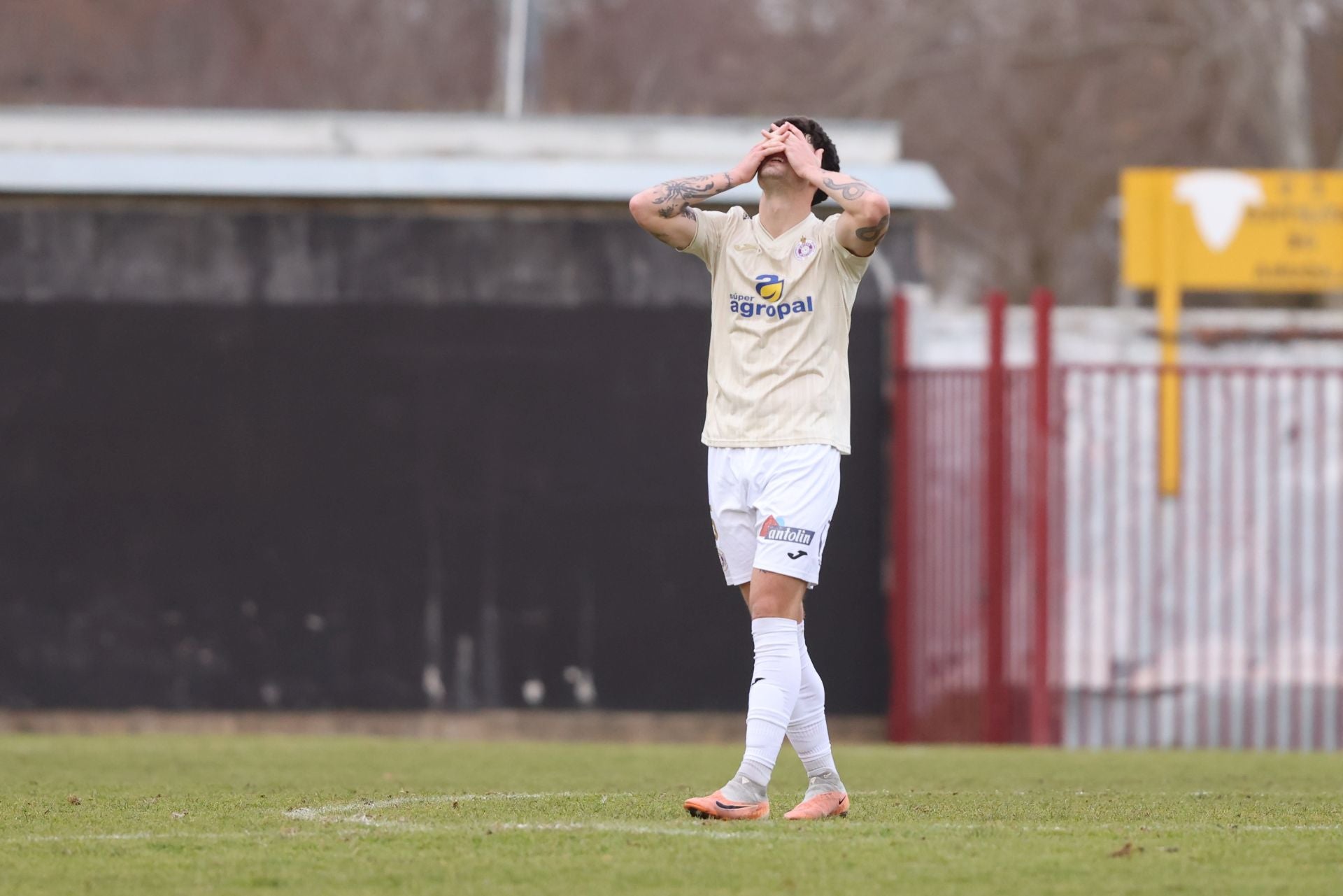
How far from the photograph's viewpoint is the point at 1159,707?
42.8 ft

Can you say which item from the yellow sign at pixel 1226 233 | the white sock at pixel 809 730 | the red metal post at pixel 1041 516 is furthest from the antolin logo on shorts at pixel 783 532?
the yellow sign at pixel 1226 233

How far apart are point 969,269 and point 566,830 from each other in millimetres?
25612

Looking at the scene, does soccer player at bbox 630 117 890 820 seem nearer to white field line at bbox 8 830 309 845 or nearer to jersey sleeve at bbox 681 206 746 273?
jersey sleeve at bbox 681 206 746 273

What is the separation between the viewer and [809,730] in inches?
259

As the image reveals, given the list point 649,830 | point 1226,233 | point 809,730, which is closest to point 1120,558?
point 1226,233

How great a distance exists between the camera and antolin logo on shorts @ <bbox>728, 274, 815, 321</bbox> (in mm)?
6488

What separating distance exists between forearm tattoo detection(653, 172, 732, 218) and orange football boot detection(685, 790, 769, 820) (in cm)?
180

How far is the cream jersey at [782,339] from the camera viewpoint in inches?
253

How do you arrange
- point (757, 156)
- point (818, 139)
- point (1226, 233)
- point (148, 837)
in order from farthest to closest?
point (1226, 233), point (818, 139), point (757, 156), point (148, 837)

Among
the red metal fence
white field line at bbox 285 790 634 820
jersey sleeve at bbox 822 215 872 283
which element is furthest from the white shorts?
the red metal fence

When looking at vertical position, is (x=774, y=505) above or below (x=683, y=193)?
below

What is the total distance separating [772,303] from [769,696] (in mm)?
1196

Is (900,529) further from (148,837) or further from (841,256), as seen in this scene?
(148,837)

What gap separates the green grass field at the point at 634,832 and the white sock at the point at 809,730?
0.63 ft
